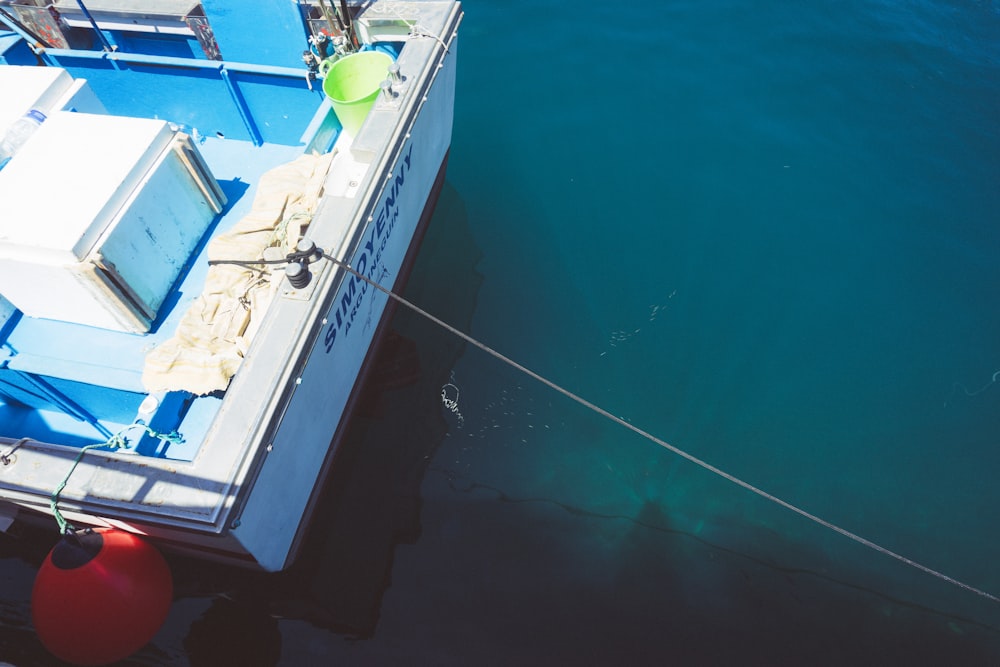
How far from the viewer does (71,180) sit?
3.39 m

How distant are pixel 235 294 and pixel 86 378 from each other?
1059mm

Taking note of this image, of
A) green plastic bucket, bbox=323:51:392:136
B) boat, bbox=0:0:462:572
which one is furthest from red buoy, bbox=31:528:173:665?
green plastic bucket, bbox=323:51:392:136

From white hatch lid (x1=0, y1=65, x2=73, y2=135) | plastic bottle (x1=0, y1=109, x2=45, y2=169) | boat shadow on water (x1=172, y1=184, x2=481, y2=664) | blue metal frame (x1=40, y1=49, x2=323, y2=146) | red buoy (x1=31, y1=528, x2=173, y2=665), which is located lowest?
red buoy (x1=31, y1=528, x2=173, y2=665)

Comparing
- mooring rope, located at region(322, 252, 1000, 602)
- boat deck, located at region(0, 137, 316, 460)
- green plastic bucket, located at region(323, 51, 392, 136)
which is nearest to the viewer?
mooring rope, located at region(322, 252, 1000, 602)

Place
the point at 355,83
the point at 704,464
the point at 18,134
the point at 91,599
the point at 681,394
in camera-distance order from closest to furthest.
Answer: the point at 91,599
the point at 704,464
the point at 18,134
the point at 355,83
the point at 681,394

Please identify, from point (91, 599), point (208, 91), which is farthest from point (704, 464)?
point (208, 91)

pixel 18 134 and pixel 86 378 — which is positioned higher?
pixel 18 134

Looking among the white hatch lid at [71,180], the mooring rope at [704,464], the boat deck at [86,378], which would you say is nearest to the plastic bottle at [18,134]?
the white hatch lid at [71,180]

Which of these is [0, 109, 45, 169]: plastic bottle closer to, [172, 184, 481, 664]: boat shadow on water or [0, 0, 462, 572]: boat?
[0, 0, 462, 572]: boat

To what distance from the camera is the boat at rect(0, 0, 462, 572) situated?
2.79 metres

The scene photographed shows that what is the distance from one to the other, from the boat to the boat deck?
0.02 meters

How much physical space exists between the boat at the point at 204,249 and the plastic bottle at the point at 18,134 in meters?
0.13

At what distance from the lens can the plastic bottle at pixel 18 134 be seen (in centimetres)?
377

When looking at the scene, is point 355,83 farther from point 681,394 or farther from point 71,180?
point 681,394
